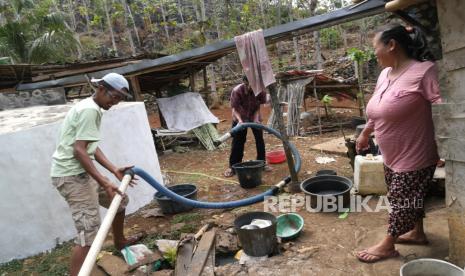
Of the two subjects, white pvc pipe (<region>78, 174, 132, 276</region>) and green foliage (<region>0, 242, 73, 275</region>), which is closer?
white pvc pipe (<region>78, 174, 132, 276</region>)

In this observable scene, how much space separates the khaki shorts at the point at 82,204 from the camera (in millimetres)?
3008

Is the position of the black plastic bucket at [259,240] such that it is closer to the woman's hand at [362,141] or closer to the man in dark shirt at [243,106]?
the woman's hand at [362,141]

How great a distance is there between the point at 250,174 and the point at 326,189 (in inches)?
54.3

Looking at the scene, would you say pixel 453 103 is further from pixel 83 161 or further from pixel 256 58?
pixel 83 161

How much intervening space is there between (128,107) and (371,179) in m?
3.62

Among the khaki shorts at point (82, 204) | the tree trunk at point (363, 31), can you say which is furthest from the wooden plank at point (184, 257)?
the tree trunk at point (363, 31)

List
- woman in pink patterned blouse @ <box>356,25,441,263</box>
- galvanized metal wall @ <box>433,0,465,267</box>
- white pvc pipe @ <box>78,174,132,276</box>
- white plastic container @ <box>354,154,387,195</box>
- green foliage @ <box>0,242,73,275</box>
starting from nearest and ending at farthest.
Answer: white pvc pipe @ <box>78,174,132,276</box>
galvanized metal wall @ <box>433,0,465,267</box>
woman in pink patterned blouse @ <box>356,25,441,263</box>
green foliage @ <box>0,242,73,275</box>
white plastic container @ <box>354,154,387,195</box>

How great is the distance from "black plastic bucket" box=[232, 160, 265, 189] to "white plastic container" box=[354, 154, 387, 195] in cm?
160

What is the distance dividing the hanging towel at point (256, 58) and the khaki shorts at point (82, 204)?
2468mm

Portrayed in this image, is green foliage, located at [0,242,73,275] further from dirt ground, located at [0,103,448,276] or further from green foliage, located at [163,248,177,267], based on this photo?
green foliage, located at [163,248,177,267]

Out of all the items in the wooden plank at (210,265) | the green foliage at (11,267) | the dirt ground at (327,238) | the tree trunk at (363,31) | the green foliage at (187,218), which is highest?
the tree trunk at (363,31)

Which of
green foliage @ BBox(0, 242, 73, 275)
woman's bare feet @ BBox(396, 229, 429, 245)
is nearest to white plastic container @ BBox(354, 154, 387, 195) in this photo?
woman's bare feet @ BBox(396, 229, 429, 245)

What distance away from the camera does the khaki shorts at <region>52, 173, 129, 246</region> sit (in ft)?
9.87

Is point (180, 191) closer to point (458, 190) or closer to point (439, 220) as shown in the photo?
point (439, 220)
